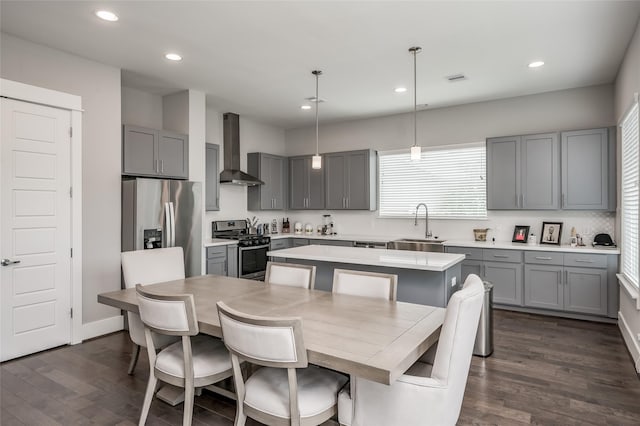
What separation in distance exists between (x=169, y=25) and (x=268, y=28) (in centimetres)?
84

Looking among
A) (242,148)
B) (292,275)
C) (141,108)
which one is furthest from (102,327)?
(242,148)

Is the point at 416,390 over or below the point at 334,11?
below

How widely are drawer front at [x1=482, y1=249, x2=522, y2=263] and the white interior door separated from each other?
483cm

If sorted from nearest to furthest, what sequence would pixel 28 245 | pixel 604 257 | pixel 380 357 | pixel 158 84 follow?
pixel 380 357 < pixel 28 245 < pixel 604 257 < pixel 158 84

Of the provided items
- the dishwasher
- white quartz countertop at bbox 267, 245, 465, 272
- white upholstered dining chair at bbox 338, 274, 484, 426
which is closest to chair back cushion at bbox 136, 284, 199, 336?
white upholstered dining chair at bbox 338, 274, 484, 426

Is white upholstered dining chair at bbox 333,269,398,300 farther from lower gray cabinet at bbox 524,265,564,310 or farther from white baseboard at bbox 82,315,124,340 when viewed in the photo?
lower gray cabinet at bbox 524,265,564,310

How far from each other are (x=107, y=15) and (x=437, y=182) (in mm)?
4719

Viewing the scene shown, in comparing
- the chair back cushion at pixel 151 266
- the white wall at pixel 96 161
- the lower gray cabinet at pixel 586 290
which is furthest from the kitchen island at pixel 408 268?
the white wall at pixel 96 161

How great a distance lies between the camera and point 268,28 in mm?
3262

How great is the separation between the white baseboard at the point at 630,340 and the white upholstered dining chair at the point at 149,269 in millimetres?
3725

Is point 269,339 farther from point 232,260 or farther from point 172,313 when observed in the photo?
point 232,260

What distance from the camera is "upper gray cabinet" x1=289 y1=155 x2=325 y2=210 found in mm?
6684

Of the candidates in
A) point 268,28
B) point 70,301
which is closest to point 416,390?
point 268,28

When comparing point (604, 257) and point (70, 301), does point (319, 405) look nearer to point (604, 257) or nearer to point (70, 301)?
point (70, 301)
